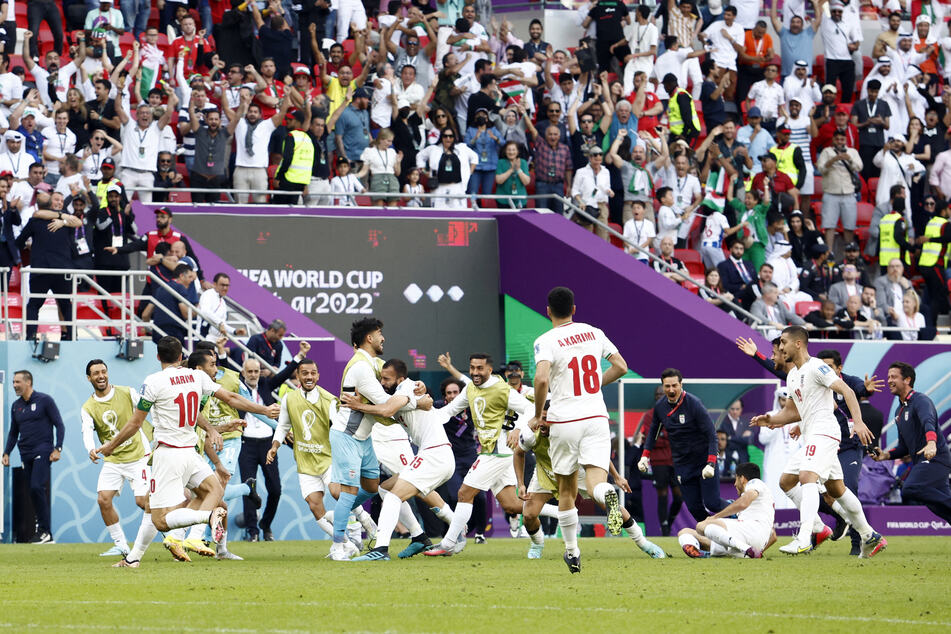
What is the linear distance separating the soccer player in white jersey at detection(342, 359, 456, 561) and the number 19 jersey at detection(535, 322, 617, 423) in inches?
104

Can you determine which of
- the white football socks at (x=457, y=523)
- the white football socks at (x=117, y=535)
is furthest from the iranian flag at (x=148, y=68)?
the white football socks at (x=457, y=523)

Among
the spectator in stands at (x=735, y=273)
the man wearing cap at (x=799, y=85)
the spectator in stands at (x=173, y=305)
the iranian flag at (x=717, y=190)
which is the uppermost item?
the man wearing cap at (x=799, y=85)

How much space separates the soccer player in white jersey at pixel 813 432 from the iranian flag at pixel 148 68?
13.3 m

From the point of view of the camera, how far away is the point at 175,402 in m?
14.3

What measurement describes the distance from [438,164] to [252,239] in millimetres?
3361

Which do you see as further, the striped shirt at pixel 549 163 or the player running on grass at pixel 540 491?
the striped shirt at pixel 549 163

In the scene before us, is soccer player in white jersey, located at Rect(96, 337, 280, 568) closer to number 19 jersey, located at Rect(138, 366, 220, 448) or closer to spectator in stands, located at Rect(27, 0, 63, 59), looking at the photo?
number 19 jersey, located at Rect(138, 366, 220, 448)

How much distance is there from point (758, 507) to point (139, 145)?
12405mm

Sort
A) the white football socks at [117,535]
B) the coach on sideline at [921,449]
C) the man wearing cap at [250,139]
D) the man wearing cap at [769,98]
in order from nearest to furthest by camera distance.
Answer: the white football socks at [117,535], the coach on sideline at [921,449], the man wearing cap at [250,139], the man wearing cap at [769,98]

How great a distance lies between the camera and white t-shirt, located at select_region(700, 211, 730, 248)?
27609mm

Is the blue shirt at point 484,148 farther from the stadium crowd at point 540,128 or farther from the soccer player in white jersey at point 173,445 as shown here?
the soccer player in white jersey at point 173,445

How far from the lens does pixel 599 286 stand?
2616 cm

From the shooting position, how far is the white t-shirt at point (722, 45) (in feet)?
103

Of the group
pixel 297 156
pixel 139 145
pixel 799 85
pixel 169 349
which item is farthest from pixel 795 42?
pixel 169 349
